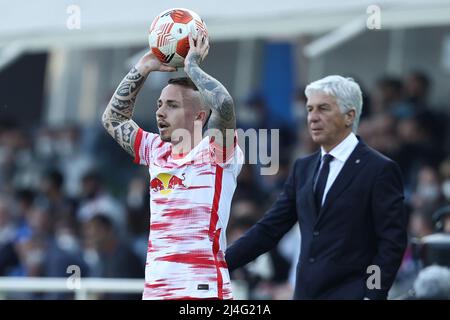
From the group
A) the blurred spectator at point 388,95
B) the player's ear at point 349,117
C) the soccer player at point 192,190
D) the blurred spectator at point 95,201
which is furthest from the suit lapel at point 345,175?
the blurred spectator at point 95,201

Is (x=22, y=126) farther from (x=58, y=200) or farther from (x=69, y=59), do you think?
(x=58, y=200)

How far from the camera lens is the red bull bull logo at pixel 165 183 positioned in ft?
19.4

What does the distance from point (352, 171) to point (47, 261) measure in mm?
6056

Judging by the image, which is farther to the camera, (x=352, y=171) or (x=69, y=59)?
(x=69, y=59)

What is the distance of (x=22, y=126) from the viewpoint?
17.8 metres

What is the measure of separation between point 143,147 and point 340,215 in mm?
1247

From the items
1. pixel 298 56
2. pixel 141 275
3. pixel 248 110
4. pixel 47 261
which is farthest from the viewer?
pixel 298 56

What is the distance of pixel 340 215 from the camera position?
6824 millimetres

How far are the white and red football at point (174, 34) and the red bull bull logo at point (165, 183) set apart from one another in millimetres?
633

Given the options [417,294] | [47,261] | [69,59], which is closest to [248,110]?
[47,261]

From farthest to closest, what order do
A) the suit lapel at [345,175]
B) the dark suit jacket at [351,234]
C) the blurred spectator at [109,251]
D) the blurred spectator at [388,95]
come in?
the blurred spectator at [388,95]
the blurred spectator at [109,251]
the suit lapel at [345,175]
the dark suit jacket at [351,234]

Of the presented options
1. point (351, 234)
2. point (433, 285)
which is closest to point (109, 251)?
point (433, 285)

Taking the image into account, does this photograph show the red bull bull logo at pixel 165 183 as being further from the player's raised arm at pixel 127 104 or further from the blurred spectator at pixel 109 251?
the blurred spectator at pixel 109 251
